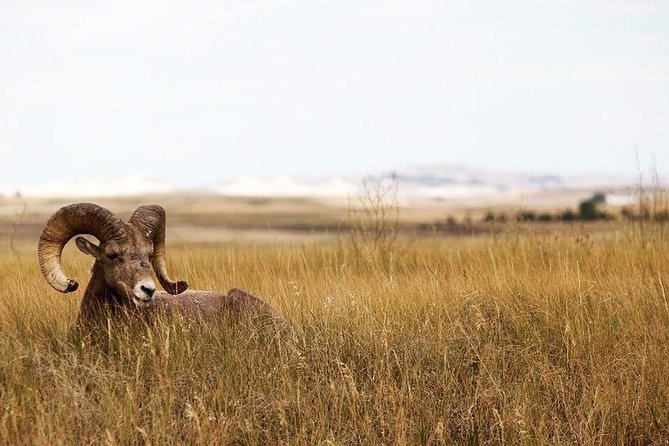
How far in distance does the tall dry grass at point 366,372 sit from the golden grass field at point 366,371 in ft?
0.07

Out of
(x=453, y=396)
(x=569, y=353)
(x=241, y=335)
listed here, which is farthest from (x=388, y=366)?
(x=569, y=353)

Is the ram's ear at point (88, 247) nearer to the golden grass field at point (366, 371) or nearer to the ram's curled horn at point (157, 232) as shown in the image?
the ram's curled horn at point (157, 232)

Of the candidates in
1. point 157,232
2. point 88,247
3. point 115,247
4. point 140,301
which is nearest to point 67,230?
point 88,247

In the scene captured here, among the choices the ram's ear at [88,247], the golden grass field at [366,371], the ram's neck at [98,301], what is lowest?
the golden grass field at [366,371]

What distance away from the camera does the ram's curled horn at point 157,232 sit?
29.0 feet

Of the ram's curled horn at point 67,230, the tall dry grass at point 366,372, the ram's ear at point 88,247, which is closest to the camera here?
the tall dry grass at point 366,372

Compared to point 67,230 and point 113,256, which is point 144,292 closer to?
point 113,256

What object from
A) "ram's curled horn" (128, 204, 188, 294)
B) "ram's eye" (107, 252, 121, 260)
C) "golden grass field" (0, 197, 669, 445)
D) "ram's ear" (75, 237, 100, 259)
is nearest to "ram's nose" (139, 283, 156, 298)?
"golden grass field" (0, 197, 669, 445)

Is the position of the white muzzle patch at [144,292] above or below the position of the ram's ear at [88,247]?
below

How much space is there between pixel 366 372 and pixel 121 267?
2281mm

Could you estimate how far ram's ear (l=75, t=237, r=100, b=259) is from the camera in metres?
8.75

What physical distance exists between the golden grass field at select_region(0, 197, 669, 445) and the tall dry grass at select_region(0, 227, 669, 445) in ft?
0.07

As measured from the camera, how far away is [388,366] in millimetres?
7375

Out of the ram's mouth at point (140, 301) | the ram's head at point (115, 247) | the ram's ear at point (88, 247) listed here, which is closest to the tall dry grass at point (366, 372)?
the ram's mouth at point (140, 301)
